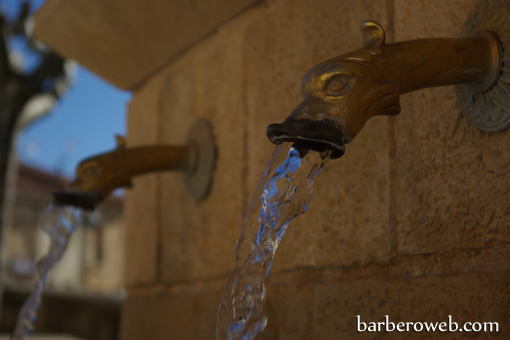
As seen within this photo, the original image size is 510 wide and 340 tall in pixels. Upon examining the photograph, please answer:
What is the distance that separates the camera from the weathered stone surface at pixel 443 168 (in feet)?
3.46

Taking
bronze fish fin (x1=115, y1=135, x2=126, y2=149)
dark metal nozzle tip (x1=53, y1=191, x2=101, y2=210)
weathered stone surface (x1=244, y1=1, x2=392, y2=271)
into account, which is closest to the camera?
weathered stone surface (x1=244, y1=1, x2=392, y2=271)

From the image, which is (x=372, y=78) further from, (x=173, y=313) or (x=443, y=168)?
(x=173, y=313)

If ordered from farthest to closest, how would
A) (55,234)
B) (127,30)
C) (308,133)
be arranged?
1. (127,30)
2. (55,234)
3. (308,133)

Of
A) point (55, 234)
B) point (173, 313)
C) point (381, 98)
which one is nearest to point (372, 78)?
point (381, 98)

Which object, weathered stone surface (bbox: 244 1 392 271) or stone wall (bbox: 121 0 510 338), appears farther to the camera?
weathered stone surface (bbox: 244 1 392 271)

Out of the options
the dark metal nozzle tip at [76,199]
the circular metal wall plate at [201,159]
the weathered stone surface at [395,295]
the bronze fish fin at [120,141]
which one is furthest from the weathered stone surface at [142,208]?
the weathered stone surface at [395,295]

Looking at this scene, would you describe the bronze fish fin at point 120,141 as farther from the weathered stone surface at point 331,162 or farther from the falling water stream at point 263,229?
the falling water stream at point 263,229

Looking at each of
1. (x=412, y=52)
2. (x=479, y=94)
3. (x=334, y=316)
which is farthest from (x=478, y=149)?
(x=334, y=316)

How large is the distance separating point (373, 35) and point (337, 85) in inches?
4.6

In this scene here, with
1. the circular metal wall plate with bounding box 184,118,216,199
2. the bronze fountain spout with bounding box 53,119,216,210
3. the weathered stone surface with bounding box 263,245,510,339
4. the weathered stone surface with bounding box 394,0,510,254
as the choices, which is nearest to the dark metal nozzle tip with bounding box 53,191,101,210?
the bronze fountain spout with bounding box 53,119,216,210

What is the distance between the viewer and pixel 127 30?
2.13m

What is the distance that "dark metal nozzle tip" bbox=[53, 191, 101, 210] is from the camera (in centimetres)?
159

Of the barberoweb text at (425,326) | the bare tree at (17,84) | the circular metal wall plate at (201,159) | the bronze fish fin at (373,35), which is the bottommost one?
the barberoweb text at (425,326)

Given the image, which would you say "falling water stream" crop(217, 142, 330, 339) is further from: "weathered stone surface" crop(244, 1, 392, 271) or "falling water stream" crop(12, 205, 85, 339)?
"falling water stream" crop(12, 205, 85, 339)
